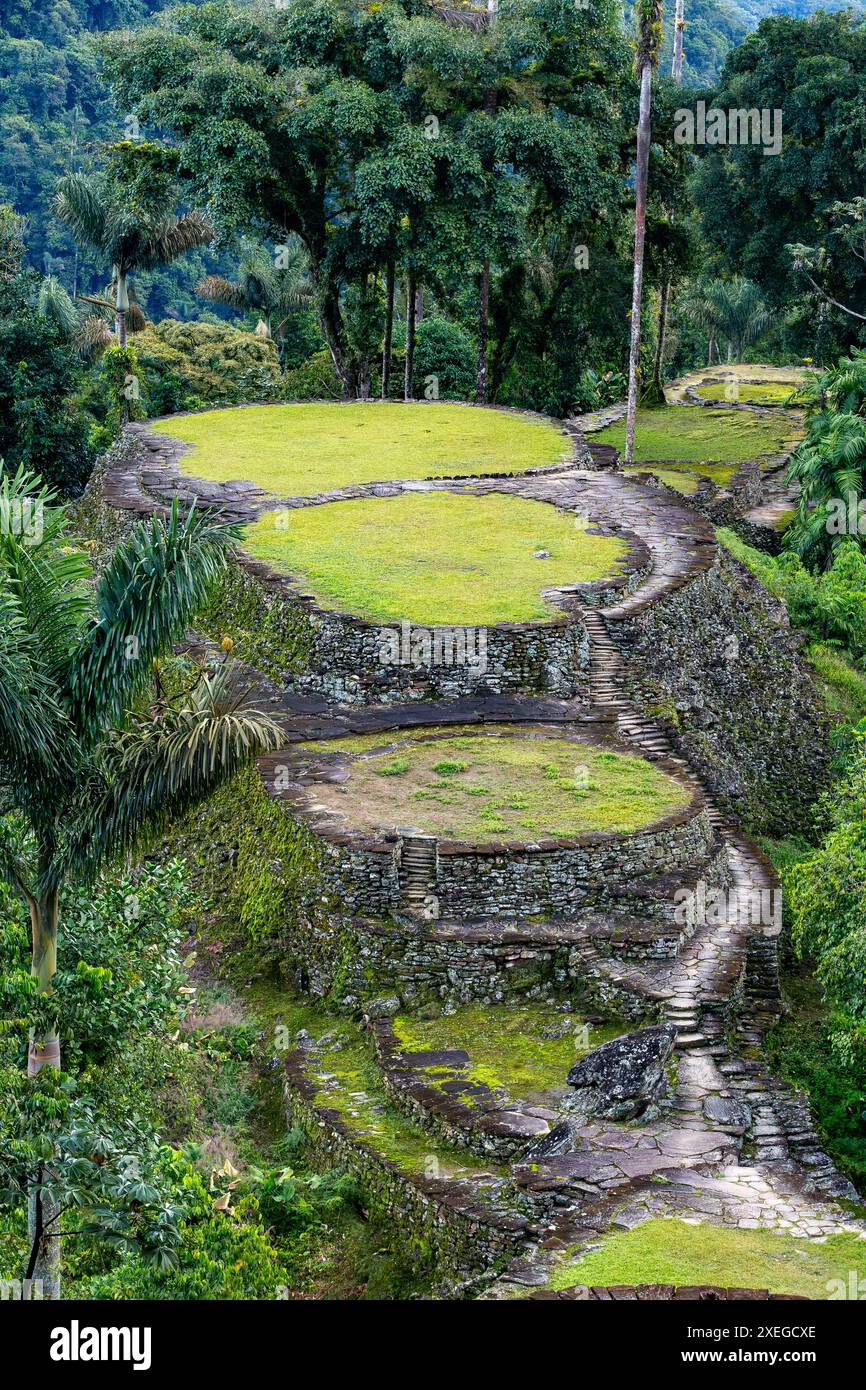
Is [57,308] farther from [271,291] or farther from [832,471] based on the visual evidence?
[832,471]

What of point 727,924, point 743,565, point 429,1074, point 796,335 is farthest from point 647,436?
point 429,1074

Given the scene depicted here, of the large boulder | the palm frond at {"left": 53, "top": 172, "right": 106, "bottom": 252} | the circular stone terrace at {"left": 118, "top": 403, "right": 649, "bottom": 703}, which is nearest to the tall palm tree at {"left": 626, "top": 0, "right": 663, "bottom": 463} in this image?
the circular stone terrace at {"left": 118, "top": 403, "right": 649, "bottom": 703}

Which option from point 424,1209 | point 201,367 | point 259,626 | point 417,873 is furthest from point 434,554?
point 201,367

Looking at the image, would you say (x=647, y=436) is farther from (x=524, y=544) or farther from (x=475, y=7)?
(x=524, y=544)

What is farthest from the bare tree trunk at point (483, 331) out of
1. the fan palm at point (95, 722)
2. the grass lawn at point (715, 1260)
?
the grass lawn at point (715, 1260)

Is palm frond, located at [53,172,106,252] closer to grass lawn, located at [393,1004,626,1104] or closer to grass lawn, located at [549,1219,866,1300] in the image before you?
grass lawn, located at [393,1004,626,1104]

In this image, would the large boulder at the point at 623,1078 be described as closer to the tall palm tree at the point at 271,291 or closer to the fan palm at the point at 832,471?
the fan palm at the point at 832,471
